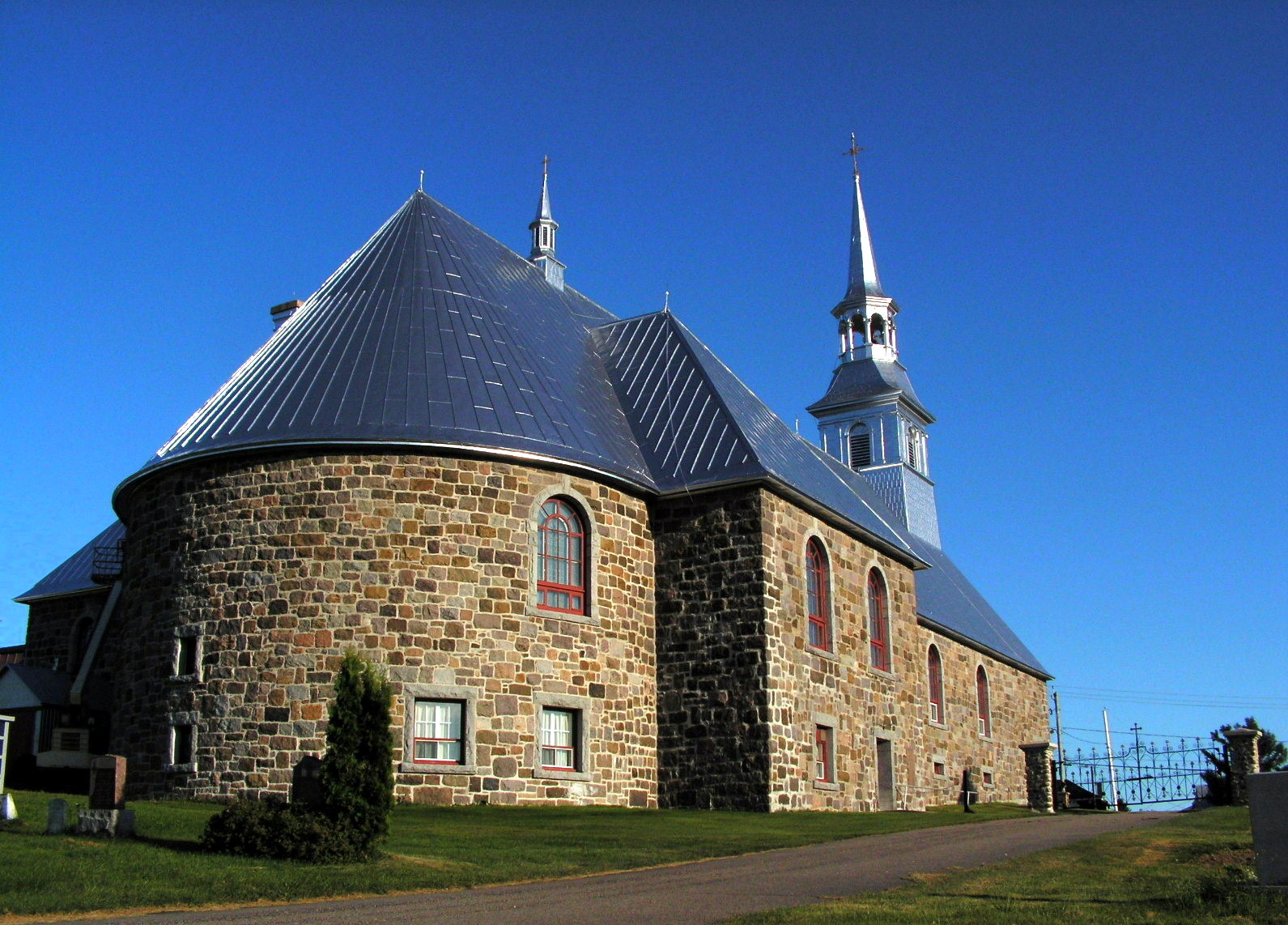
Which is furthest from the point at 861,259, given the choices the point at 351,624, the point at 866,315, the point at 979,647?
the point at 351,624

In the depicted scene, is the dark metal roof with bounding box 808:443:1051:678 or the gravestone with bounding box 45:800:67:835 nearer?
the gravestone with bounding box 45:800:67:835

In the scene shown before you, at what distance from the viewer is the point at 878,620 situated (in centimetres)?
3042

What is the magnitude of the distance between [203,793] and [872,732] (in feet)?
46.9

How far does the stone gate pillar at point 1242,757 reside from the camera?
25.6 m

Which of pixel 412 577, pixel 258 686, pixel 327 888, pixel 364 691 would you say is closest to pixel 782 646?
pixel 412 577

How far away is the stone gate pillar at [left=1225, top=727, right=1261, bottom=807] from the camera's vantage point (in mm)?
25562

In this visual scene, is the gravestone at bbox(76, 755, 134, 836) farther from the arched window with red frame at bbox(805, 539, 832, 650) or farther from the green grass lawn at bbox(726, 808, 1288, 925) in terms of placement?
the arched window with red frame at bbox(805, 539, 832, 650)

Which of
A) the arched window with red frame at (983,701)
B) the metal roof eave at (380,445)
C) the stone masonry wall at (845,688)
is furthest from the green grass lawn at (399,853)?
the arched window with red frame at (983,701)

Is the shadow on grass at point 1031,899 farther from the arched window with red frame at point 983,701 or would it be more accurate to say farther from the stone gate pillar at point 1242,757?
the arched window with red frame at point 983,701

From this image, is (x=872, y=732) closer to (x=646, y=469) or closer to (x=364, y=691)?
(x=646, y=469)

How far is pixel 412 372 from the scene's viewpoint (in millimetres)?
23922

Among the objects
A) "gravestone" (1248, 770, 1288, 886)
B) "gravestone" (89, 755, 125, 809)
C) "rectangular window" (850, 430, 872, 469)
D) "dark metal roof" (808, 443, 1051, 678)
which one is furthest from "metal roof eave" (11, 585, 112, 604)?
"rectangular window" (850, 430, 872, 469)

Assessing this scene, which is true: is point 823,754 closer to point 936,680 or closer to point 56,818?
point 936,680

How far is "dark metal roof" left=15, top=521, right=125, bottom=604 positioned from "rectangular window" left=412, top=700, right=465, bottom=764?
39.7ft
